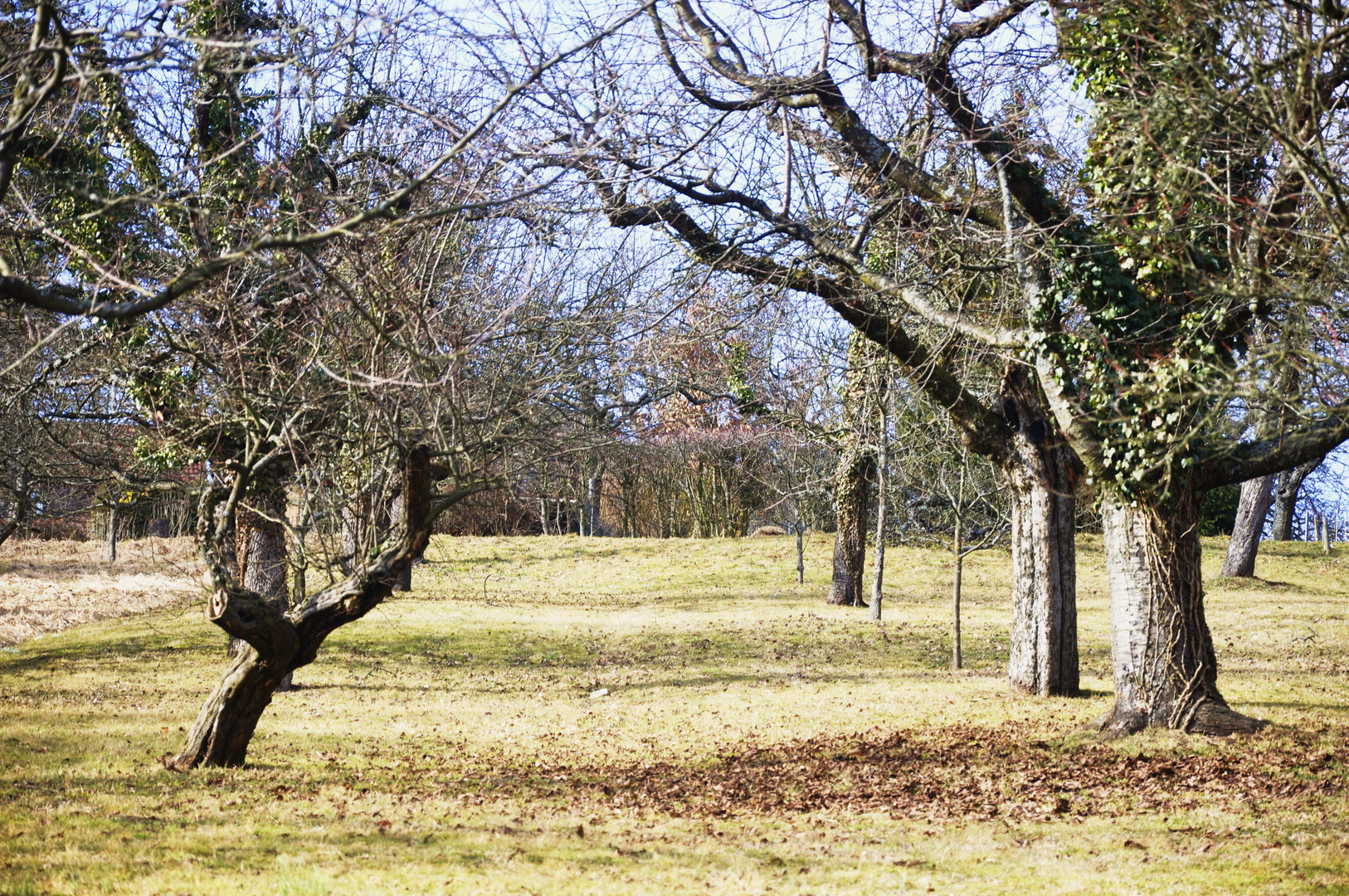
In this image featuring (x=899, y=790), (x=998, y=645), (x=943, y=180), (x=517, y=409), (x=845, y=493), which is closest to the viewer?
(x=899, y=790)

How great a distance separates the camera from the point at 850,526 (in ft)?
68.4

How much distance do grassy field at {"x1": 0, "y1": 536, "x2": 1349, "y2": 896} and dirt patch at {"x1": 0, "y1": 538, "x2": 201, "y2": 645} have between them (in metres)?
1.22

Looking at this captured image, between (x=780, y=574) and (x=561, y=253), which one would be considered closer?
(x=561, y=253)

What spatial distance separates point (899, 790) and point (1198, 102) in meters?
5.01

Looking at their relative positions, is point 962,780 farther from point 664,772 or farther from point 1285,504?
point 1285,504

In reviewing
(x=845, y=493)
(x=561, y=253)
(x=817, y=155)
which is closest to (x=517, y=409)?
(x=561, y=253)

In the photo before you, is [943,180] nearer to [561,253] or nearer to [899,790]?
[561,253]

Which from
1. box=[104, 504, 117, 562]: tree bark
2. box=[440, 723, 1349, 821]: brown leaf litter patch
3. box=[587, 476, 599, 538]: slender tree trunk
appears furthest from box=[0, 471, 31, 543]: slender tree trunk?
box=[587, 476, 599, 538]: slender tree trunk

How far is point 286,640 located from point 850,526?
14437 mm

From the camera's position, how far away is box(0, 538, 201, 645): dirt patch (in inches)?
723

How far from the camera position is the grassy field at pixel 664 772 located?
5730mm

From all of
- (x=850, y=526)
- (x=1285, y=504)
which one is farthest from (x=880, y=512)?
(x=1285, y=504)

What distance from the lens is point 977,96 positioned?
332 inches

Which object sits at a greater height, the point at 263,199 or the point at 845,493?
the point at 263,199
